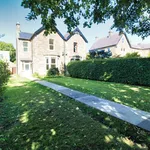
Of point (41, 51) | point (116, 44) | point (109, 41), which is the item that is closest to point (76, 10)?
point (41, 51)

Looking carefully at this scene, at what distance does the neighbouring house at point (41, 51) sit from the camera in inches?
830

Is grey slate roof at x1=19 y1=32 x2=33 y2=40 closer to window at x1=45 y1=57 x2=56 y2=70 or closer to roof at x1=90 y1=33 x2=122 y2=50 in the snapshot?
window at x1=45 y1=57 x2=56 y2=70

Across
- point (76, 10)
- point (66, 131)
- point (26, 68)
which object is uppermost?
point (76, 10)

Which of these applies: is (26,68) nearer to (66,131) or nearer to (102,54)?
(102,54)

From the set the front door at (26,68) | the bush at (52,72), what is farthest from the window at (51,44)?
the front door at (26,68)

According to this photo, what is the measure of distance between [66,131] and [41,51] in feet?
64.5

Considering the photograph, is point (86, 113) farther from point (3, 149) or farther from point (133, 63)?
point (133, 63)

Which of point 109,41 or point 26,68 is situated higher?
point 109,41

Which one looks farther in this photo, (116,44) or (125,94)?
(116,44)

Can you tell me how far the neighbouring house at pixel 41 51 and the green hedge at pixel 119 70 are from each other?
23.1ft

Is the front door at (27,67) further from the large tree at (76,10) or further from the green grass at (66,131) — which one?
the large tree at (76,10)

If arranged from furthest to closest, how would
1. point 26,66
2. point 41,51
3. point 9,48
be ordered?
point 9,48
point 26,66
point 41,51

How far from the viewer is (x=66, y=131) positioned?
3.31 meters

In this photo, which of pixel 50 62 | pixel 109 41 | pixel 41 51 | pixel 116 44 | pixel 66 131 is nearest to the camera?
pixel 66 131
